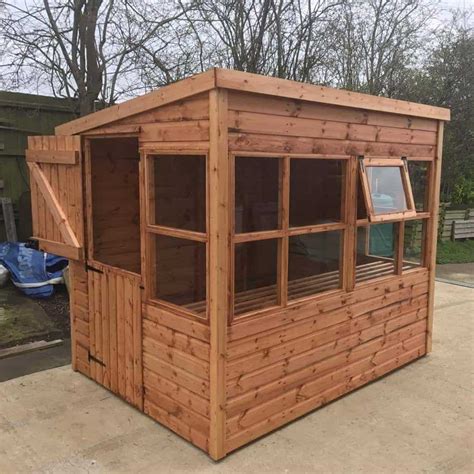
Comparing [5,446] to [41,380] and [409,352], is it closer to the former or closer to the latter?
[41,380]

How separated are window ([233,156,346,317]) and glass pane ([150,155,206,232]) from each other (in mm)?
251

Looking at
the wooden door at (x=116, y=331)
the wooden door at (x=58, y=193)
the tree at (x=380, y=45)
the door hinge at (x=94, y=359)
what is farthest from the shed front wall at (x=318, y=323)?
the tree at (x=380, y=45)

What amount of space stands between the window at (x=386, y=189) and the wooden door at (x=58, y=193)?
2.11 meters

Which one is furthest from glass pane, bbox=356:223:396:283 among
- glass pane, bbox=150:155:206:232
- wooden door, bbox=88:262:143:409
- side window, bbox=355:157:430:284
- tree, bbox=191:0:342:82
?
tree, bbox=191:0:342:82

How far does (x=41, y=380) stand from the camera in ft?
13.1

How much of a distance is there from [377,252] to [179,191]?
6.02 feet

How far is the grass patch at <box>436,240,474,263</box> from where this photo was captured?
9.30 meters

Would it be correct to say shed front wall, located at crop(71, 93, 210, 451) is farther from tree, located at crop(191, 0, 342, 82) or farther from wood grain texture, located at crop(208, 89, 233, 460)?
tree, located at crop(191, 0, 342, 82)

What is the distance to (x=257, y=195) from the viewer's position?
11.1 feet

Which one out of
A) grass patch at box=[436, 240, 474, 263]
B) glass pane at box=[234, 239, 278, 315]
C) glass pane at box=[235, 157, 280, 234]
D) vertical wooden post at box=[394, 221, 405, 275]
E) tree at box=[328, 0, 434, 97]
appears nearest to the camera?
glass pane at box=[235, 157, 280, 234]

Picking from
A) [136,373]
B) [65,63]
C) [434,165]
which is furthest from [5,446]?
[65,63]

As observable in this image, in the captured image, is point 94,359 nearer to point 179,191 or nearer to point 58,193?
point 58,193

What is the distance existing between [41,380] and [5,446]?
0.95 metres

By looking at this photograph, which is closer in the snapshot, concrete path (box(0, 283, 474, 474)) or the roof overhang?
the roof overhang
